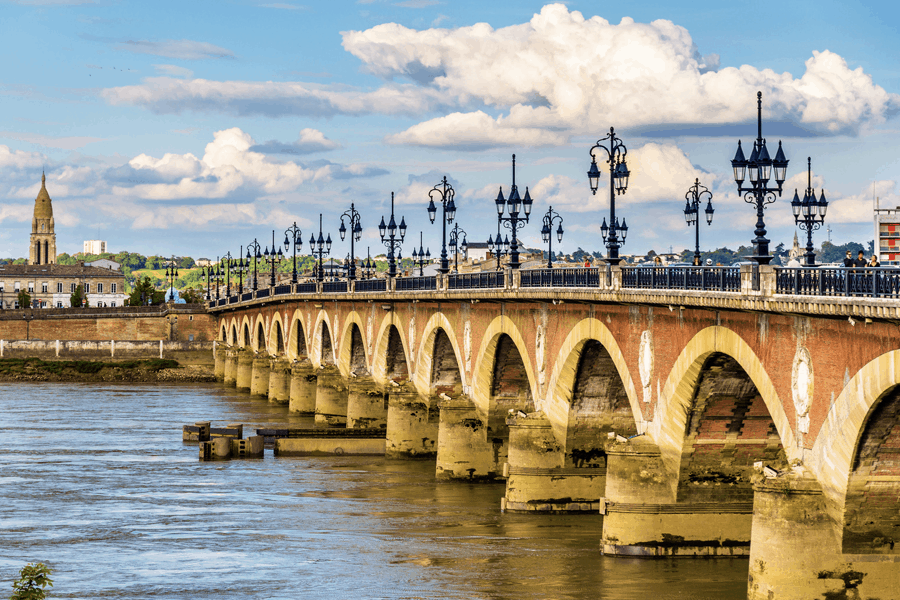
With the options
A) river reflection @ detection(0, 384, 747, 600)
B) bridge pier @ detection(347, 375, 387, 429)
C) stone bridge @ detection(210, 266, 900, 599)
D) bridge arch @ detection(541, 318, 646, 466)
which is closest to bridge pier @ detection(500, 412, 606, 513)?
stone bridge @ detection(210, 266, 900, 599)

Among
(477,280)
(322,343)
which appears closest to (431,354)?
(477,280)

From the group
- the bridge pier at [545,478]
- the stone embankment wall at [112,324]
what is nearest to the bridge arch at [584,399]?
the bridge pier at [545,478]

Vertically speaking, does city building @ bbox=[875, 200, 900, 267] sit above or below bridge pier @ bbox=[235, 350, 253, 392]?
above

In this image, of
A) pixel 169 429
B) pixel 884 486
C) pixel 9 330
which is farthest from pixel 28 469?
pixel 9 330

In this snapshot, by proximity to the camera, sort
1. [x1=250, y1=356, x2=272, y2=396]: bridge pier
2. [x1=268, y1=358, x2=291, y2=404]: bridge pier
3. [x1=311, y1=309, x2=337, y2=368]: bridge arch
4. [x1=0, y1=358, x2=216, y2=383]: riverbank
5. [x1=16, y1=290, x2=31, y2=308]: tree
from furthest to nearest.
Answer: [x1=16, y1=290, x2=31, y2=308]: tree < [x1=0, y1=358, x2=216, y2=383]: riverbank < [x1=250, y1=356, x2=272, y2=396]: bridge pier < [x1=268, y1=358, x2=291, y2=404]: bridge pier < [x1=311, y1=309, x2=337, y2=368]: bridge arch

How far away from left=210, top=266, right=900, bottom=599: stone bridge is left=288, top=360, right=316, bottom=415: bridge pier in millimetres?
24330

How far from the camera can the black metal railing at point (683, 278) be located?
23.8m

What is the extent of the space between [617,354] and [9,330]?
101650mm

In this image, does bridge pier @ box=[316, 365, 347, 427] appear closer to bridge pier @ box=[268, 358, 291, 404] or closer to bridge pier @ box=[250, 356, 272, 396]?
bridge pier @ box=[268, 358, 291, 404]

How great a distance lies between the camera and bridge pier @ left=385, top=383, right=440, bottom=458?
49531mm

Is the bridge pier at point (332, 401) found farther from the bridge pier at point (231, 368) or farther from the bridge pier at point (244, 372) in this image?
the bridge pier at point (231, 368)

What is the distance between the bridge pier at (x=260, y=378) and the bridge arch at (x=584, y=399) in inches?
2193

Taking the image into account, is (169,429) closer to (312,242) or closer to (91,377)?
(312,242)

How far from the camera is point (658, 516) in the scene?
28031 millimetres
